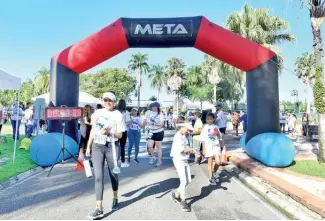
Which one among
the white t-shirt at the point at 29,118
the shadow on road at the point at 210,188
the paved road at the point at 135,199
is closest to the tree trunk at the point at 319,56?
the shadow on road at the point at 210,188

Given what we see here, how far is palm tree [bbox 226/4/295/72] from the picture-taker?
69.3 ft

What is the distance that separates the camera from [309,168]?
802 cm

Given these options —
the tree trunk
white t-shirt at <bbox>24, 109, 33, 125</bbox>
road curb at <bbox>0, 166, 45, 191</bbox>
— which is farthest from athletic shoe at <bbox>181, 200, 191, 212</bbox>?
white t-shirt at <bbox>24, 109, 33, 125</bbox>

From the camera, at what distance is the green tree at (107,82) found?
173 ft

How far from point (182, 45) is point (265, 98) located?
299 cm

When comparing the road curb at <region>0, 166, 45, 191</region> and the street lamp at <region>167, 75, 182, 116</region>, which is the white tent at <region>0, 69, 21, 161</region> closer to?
the road curb at <region>0, 166, 45, 191</region>

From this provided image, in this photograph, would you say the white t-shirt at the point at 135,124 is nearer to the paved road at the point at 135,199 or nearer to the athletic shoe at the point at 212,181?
the paved road at the point at 135,199

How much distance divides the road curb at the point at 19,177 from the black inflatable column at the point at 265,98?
6.16 metres

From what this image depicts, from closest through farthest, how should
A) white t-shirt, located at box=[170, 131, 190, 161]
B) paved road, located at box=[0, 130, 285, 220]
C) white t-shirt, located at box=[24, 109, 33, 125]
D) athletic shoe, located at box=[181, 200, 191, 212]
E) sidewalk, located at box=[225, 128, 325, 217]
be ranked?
paved road, located at box=[0, 130, 285, 220] < athletic shoe, located at box=[181, 200, 191, 212] < sidewalk, located at box=[225, 128, 325, 217] < white t-shirt, located at box=[170, 131, 190, 161] < white t-shirt, located at box=[24, 109, 33, 125]

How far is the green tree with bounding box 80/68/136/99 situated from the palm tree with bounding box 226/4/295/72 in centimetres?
3437

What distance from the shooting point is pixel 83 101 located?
19734mm

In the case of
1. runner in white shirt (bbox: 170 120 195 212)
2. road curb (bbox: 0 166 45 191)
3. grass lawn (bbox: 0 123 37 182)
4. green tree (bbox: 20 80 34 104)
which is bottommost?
road curb (bbox: 0 166 45 191)

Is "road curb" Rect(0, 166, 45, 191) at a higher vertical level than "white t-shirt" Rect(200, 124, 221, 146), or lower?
lower

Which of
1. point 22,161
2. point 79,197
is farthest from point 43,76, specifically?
point 79,197
